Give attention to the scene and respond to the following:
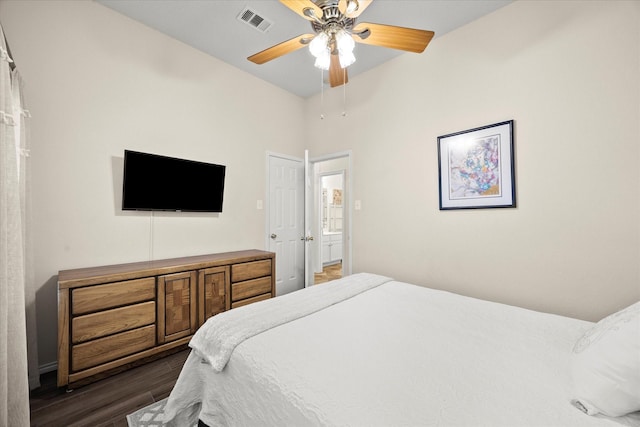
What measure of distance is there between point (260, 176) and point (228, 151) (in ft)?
1.75

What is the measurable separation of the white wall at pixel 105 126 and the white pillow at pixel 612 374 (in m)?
3.07

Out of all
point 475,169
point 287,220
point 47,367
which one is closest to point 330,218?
point 287,220

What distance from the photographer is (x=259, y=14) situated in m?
2.38

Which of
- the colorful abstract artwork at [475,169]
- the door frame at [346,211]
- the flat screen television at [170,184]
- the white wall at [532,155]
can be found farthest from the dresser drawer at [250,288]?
the colorful abstract artwork at [475,169]

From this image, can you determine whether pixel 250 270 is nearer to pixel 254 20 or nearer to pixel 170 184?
pixel 170 184

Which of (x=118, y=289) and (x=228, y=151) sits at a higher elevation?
(x=228, y=151)

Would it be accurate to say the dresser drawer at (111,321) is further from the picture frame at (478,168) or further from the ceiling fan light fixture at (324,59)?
the picture frame at (478,168)

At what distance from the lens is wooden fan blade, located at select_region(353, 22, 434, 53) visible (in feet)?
5.42

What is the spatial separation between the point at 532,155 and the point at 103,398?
146 inches

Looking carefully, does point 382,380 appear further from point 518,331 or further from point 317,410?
point 518,331

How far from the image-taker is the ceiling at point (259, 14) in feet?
7.51

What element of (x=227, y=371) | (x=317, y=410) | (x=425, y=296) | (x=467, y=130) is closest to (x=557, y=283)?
(x=425, y=296)

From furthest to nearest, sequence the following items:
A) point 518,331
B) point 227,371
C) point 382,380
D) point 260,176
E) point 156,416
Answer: point 260,176 < point 156,416 < point 518,331 < point 227,371 < point 382,380

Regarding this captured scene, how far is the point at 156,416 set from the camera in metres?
1.60
